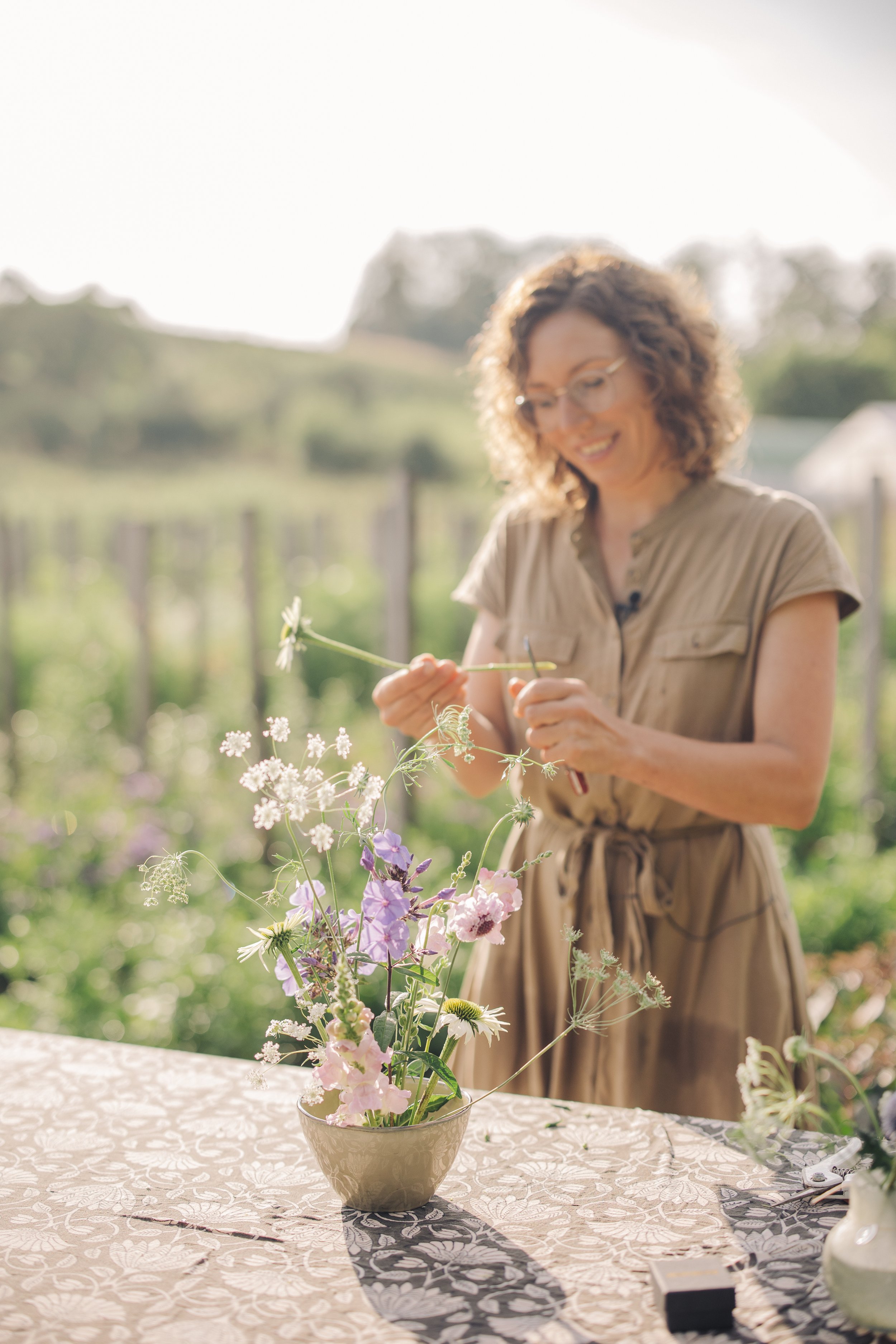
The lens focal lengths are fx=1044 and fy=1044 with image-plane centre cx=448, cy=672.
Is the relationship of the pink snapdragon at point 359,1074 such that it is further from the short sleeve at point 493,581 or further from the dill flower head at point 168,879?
the short sleeve at point 493,581

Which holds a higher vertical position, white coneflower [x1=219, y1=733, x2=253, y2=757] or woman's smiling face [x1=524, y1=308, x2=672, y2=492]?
woman's smiling face [x1=524, y1=308, x2=672, y2=492]

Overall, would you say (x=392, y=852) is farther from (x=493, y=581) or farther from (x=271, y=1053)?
(x=493, y=581)

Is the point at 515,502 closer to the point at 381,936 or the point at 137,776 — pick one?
→ the point at 381,936

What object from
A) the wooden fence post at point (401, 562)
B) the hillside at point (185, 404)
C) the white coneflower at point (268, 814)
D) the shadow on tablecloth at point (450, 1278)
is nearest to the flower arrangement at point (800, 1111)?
the shadow on tablecloth at point (450, 1278)

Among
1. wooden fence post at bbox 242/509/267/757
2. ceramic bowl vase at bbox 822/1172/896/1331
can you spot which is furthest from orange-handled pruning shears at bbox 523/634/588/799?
wooden fence post at bbox 242/509/267/757

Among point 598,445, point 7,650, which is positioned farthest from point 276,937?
point 7,650

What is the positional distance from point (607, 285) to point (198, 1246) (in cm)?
138

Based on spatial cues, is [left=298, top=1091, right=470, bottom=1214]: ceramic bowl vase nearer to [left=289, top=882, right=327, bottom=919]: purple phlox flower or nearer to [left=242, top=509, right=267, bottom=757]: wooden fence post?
[left=289, top=882, right=327, bottom=919]: purple phlox flower

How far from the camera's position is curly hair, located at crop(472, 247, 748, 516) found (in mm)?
1603

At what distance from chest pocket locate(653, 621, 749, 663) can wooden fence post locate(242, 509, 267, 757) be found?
274 centimetres

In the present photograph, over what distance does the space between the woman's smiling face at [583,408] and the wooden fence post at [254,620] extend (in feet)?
8.88

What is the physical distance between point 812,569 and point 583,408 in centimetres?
42

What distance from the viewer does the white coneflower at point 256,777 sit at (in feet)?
3.24

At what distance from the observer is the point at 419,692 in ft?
4.74
